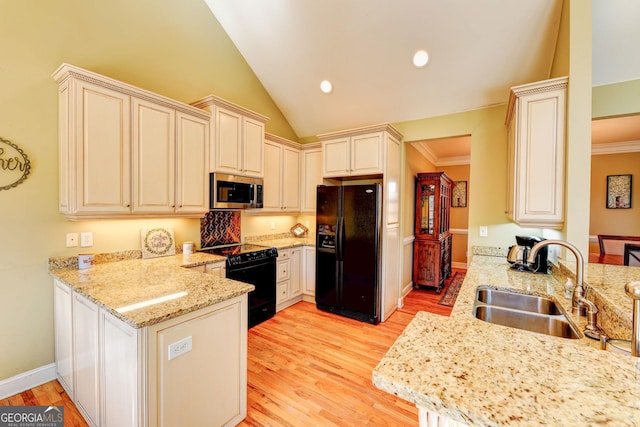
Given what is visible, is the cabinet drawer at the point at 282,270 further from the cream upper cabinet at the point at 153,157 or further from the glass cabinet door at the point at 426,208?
the glass cabinet door at the point at 426,208

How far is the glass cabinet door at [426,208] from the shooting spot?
15.7ft

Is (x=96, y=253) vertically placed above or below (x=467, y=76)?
below

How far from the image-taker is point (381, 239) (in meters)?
3.38

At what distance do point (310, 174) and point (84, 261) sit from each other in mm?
2973

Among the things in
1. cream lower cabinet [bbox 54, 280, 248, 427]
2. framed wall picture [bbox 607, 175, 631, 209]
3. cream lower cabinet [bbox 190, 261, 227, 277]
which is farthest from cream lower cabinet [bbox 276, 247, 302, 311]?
framed wall picture [bbox 607, 175, 631, 209]

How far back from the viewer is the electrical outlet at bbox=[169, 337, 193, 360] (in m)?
1.41

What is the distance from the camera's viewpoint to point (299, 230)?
4.64 m

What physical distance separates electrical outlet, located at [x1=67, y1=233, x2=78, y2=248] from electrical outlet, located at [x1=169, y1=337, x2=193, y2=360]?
169 cm

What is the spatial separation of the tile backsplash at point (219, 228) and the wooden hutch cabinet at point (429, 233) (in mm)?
3142

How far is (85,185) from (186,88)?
5.50 feet

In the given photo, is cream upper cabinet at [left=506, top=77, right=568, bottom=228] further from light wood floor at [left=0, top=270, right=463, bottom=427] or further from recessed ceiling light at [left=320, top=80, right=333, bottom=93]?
recessed ceiling light at [left=320, top=80, right=333, bottom=93]

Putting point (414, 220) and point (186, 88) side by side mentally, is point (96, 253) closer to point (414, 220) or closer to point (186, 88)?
point (186, 88)

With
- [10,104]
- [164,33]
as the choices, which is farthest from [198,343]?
[164,33]

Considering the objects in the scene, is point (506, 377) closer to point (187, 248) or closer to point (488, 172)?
point (187, 248)
